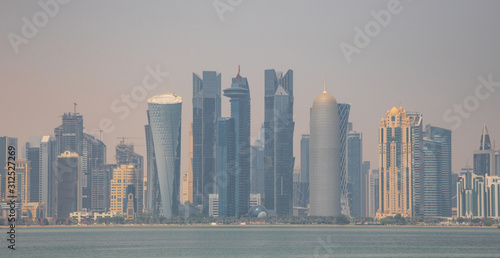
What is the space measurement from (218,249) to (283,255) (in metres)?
24.8

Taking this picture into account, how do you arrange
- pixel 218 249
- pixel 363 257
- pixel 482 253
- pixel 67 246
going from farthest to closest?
pixel 67 246 < pixel 218 249 < pixel 482 253 < pixel 363 257

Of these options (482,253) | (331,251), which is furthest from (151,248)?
(482,253)

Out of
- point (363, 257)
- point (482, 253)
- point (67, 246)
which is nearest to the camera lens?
point (363, 257)

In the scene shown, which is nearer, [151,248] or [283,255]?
[283,255]

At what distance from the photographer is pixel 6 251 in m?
168

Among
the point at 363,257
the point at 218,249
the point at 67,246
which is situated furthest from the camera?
the point at 67,246

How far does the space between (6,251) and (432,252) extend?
262 ft

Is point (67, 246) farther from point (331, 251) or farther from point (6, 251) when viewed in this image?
point (331, 251)

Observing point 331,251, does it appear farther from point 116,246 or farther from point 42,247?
point 42,247

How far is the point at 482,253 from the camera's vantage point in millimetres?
163125

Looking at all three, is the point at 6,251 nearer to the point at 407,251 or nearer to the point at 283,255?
the point at 283,255

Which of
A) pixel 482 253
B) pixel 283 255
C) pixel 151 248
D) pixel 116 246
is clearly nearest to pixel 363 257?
pixel 283 255

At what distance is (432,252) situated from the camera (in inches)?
6511

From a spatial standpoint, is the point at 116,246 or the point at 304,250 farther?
the point at 116,246
